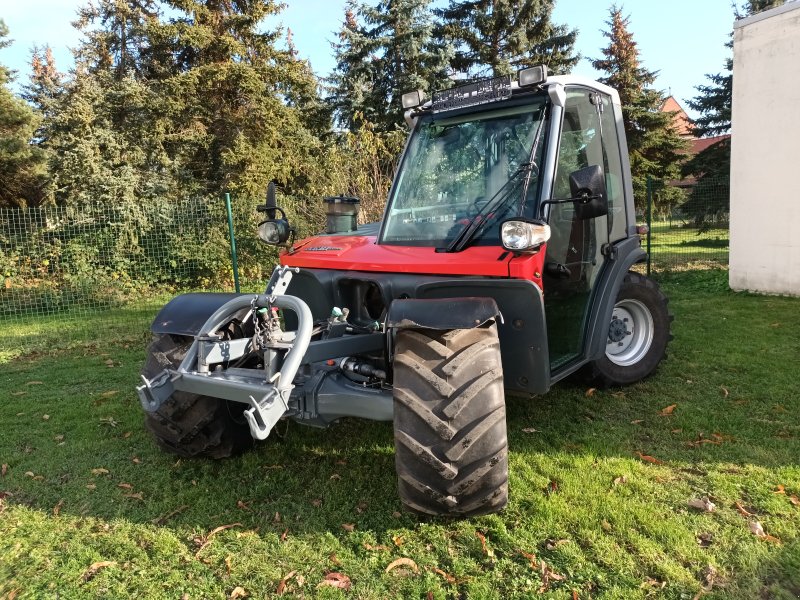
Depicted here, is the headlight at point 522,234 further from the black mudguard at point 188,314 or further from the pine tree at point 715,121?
the pine tree at point 715,121

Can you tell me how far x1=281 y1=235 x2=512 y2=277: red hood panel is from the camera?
322cm

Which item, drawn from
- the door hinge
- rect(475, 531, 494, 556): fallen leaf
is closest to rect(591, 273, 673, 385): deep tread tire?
the door hinge

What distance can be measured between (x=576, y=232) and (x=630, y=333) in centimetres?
164

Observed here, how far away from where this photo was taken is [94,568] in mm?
2756

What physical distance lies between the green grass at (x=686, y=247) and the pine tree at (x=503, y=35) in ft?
37.8

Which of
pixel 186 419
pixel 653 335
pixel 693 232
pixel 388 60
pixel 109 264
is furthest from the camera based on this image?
pixel 388 60

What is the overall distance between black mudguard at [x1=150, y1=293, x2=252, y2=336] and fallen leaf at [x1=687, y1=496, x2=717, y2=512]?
2828 mm

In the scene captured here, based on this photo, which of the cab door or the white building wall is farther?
the white building wall

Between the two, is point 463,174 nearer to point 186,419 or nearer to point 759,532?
point 186,419

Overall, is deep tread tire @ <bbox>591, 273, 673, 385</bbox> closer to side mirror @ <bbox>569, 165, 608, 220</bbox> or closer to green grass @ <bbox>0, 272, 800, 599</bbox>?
green grass @ <bbox>0, 272, 800, 599</bbox>

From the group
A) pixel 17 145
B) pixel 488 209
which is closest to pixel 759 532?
pixel 488 209

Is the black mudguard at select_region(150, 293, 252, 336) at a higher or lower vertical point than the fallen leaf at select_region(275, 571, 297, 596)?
higher

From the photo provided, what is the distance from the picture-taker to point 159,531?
3062 millimetres

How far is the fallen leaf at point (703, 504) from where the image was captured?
10.0ft
